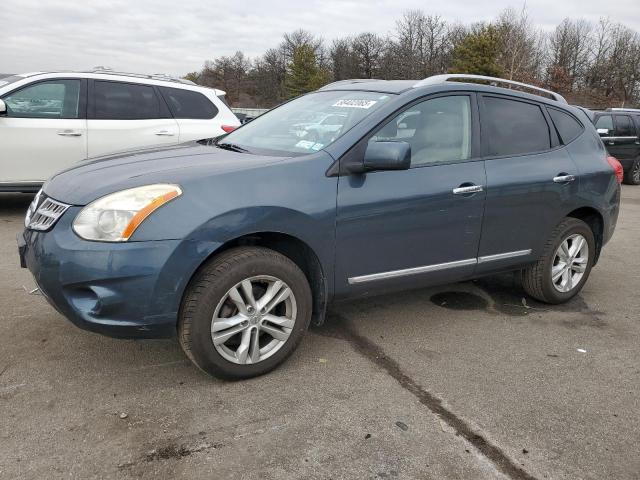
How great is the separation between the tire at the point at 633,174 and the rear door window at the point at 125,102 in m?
11.8

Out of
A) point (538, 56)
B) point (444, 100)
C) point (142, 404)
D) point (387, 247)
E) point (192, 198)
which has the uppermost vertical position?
point (538, 56)

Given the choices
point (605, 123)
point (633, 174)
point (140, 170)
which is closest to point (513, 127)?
point (140, 170)

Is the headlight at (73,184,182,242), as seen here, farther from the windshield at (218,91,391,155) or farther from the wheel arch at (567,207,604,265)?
the wheel arch at (567,207,604,265)

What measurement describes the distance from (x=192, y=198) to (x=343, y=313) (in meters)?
1.81

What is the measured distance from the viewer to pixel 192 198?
2.78 metres

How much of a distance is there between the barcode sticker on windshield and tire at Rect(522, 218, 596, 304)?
1.82 metres

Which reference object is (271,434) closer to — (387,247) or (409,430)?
(409,430)

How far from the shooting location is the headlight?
267 centimetres

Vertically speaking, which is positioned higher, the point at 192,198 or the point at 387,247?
the point at 192,198

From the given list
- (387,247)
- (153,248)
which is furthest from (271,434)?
(387,247)

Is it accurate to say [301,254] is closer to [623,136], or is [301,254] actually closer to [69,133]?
[69,133]

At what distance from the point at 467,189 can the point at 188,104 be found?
205 inches

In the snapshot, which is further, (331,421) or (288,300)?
(288,300)

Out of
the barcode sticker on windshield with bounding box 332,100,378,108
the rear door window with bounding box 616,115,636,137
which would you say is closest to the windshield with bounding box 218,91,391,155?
the barcode sticker on windshield with bounding box 332,100,378,108
